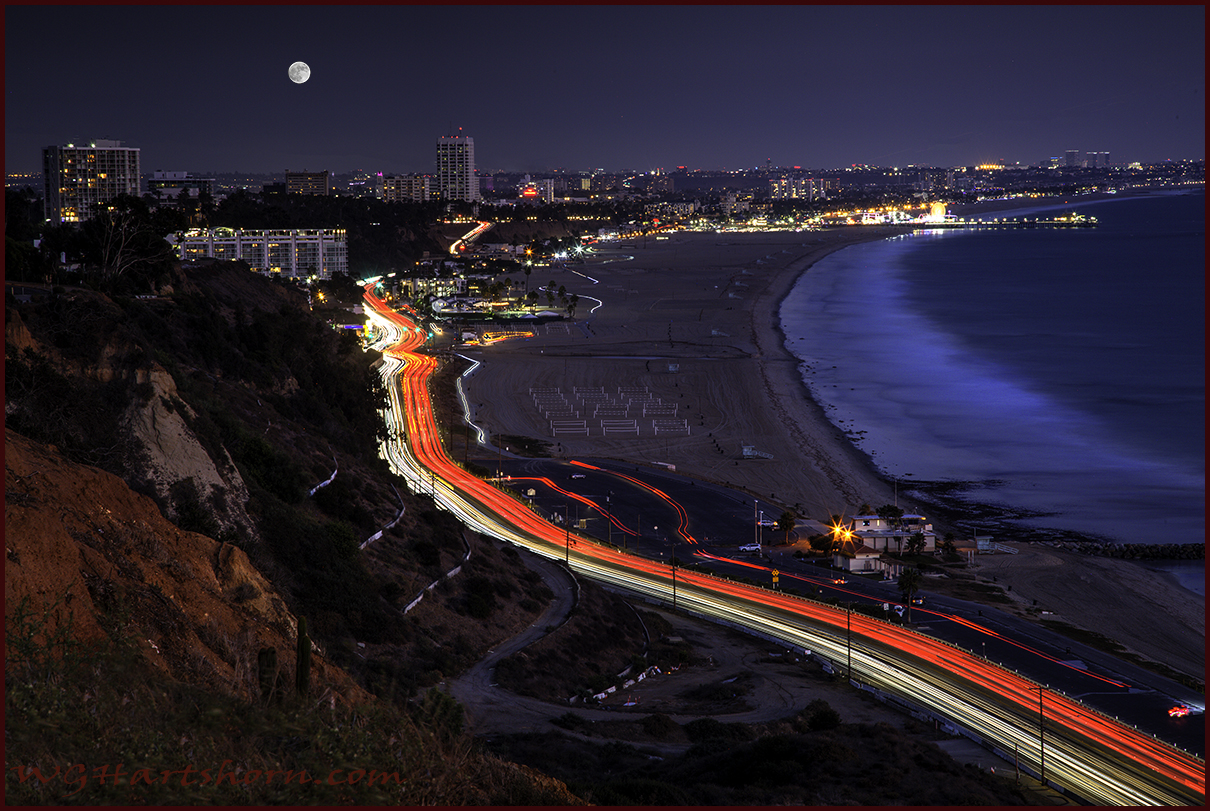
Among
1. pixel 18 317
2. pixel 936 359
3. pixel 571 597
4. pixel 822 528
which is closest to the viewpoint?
pixel 18 317

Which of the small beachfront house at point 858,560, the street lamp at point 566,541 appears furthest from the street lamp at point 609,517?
the small beachfront house at point 858,560

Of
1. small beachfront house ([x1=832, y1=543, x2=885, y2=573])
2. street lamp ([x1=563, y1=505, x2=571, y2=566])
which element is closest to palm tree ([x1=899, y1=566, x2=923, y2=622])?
small beachfront house ([x1=832, y1=543, x2=885, y2=573])

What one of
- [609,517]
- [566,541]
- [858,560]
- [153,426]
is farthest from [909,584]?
[153,426]

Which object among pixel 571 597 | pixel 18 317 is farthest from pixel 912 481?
pixel 18 317

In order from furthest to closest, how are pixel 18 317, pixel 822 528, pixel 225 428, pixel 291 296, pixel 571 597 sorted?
pixel 291 296, pixel 822 528, pixel 571 597, pixel 225 428, pixel 18 317

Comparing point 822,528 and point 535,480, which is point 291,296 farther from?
point 822,528

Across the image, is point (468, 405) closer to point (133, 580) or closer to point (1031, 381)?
point (1031, 381)
